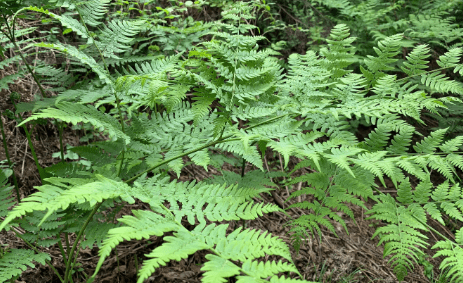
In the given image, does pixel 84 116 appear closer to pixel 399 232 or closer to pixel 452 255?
pixel 399 232

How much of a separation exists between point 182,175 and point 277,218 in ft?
3.74

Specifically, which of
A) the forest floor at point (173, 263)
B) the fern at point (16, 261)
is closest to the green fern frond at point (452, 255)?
the forest floor at point (173, 263)

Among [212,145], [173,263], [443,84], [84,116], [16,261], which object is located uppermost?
[84,116]

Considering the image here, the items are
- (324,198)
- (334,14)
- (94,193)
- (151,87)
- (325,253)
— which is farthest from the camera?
(334,14)

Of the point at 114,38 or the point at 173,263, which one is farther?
the point at 173,263

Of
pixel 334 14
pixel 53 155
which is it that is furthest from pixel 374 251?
pixel 334 14

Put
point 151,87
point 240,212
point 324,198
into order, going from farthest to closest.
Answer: point 324,198 < point 151,87 < point 240,212

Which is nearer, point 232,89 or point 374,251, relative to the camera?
point 232,89

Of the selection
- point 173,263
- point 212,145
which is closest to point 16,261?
point 212,145

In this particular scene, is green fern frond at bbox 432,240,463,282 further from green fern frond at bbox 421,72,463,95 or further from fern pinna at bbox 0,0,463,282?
green fern frond at bbox 421,72,463,95

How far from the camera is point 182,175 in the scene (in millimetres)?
3340

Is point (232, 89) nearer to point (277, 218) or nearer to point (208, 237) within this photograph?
point (208, 237)

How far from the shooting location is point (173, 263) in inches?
102

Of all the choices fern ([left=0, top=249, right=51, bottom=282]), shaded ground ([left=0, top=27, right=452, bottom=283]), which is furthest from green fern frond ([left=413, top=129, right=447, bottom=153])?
fern ([left=0, top=249, right=51, bottom=282])
